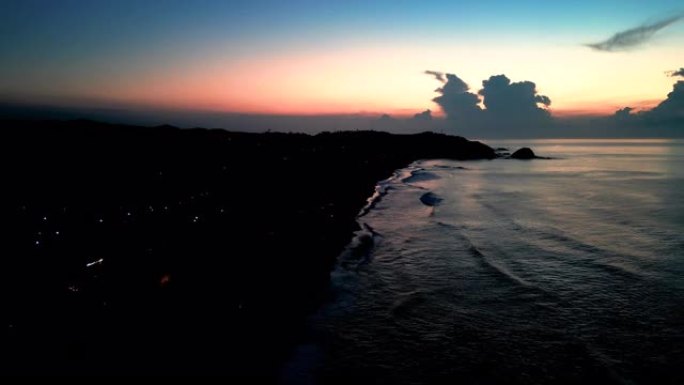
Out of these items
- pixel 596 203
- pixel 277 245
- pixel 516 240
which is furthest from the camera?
pixel 596 203

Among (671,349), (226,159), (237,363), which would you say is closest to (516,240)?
(671,349)

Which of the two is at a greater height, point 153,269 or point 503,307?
point 153,269

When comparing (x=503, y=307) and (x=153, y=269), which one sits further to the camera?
(x=503, y=307)

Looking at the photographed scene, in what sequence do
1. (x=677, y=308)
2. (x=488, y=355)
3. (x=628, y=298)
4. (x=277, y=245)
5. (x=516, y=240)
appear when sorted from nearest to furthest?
(x=488, y=355)
(x=677, y=308)
(x=628, y=298)
(x=277, y=245)
(x=516, y=240)

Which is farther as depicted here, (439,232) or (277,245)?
(439,232)

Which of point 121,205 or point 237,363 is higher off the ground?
point 121,205

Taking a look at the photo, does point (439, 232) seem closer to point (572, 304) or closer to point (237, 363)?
point (572, 304)
